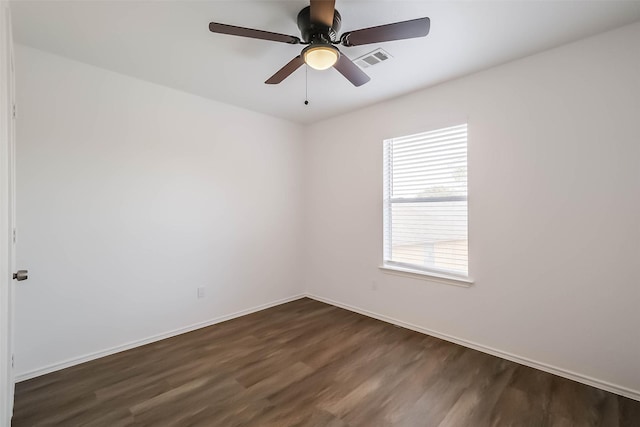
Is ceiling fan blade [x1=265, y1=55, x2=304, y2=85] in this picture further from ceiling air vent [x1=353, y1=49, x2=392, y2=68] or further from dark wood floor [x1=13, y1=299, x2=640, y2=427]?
dark wood floor [x1=13, y1=299, x2=640, y2=427]

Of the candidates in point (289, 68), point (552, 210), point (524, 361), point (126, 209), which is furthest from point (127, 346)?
point (552, 210)

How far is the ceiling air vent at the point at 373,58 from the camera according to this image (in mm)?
2387

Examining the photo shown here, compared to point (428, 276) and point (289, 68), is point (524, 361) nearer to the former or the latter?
point (428, 276)

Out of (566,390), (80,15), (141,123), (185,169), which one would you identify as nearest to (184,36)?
(80,15)

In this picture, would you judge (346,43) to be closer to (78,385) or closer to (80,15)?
(80,15)

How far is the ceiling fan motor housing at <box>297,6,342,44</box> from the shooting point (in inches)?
70.7

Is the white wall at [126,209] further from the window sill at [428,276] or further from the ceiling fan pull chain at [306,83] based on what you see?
the window sill at [428,276]

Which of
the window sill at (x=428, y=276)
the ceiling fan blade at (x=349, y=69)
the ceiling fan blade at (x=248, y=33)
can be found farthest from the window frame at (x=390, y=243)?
the ceiling fan blade at (x=248, y=33)

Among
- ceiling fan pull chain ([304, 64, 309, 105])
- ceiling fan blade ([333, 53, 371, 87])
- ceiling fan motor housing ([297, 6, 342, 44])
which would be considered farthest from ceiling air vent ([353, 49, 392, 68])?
ceiling fan motor housing ([297, 6, 342, 44])

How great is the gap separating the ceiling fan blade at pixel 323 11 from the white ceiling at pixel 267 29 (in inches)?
10.0

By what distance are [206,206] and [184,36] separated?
1755 mm

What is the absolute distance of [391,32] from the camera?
67.5 inches

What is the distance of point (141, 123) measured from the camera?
9.41ft

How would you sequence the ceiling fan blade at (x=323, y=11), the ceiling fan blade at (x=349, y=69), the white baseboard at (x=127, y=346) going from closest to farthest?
1. the ceiling fan blade at (x=323, y=11)
2. the ceiling fan blade at (x=349, y=69)
3. the white baseboard at (x=127, y=346)
